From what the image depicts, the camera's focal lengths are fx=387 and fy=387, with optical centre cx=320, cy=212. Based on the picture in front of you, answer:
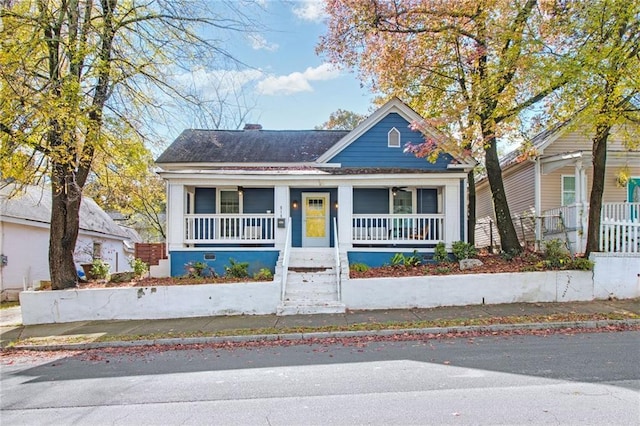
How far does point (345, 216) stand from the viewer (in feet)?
40.8

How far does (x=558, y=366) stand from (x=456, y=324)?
2680mm

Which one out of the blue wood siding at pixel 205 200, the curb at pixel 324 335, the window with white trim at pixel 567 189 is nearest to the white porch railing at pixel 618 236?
the curb at pixel 324 335

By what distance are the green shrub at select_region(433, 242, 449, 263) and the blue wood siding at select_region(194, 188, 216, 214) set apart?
8142 millimetres

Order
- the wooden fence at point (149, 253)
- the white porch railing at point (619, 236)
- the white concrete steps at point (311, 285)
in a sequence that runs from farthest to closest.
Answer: the wooden fence at point (149, 253), the white porch railing at point (619, 236), the white concrete steps at point (311, 285)

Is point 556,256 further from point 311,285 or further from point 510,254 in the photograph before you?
point 311,285

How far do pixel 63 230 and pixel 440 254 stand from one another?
1086 centimetres

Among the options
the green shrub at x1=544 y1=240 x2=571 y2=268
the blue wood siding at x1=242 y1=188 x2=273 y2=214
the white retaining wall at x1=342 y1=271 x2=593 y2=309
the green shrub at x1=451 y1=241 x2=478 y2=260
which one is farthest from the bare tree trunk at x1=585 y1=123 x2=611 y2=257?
the blue wood siding at x1=242 y1=188 x2=273 y2=214

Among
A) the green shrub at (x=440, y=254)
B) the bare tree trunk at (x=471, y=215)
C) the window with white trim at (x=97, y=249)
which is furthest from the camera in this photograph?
the window with white trim at (x=97, y=249)

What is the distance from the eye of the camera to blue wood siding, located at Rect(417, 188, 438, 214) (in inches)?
572

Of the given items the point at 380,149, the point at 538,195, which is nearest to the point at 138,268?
the point at 380,149

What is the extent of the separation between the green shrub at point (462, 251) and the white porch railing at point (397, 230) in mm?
711

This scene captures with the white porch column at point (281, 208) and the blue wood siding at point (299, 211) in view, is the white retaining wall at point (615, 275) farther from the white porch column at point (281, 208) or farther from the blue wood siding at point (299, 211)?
the white porch column at point (281, 208)

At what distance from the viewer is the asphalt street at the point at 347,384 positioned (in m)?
4.05

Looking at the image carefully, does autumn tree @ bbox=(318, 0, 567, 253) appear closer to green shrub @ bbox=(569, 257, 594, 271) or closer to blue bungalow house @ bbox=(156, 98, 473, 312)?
blue bungalow house @ bbox=(156, 98, 473, 312)
